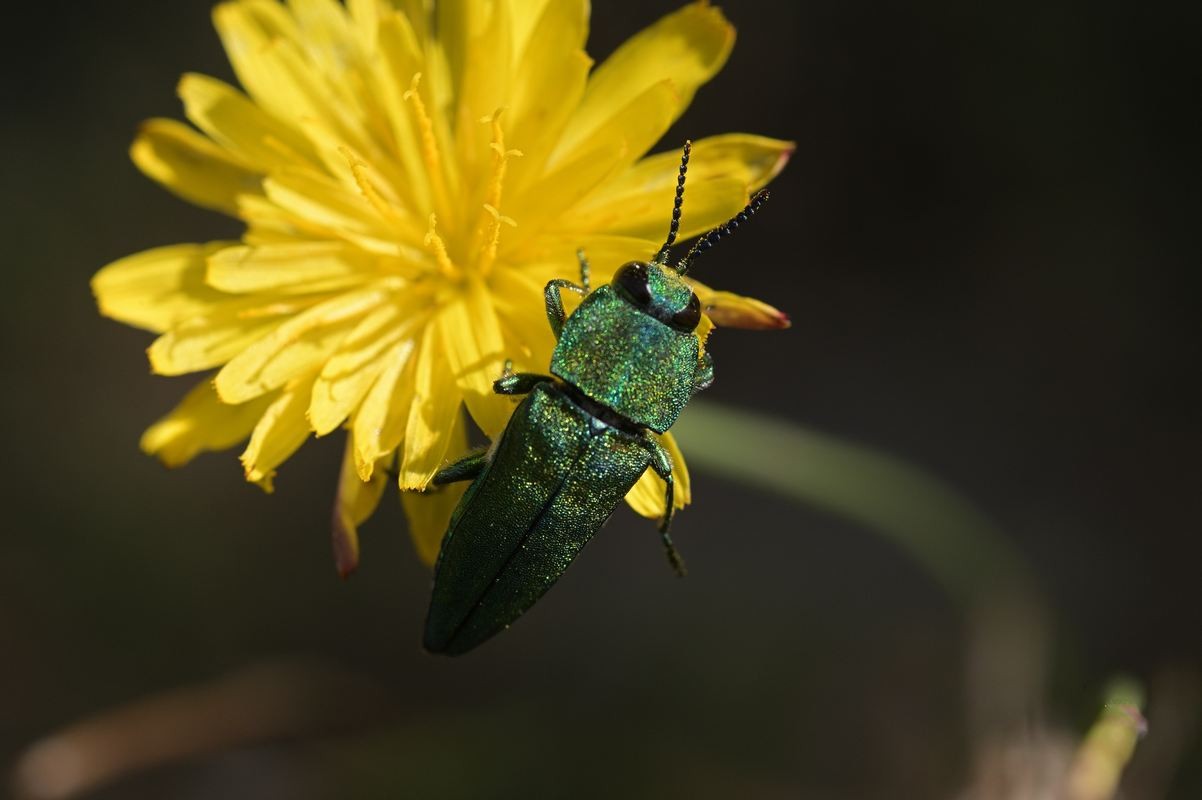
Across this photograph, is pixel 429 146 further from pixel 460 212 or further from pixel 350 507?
pixel 350 507

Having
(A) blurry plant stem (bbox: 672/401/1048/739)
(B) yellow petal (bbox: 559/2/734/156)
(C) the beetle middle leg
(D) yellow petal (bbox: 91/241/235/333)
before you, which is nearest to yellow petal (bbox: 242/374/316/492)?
(D) yellow petal (bbox: 91/241/235/333)

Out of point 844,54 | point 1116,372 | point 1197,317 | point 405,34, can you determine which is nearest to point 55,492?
point 405,34

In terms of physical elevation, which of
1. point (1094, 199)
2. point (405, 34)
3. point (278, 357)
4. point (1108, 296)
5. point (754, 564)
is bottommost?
point (754, 564)

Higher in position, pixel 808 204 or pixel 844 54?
pixel 844 54

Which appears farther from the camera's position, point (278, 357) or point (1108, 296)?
point (1108, 296)

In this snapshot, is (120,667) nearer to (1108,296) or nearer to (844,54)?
(844,54)

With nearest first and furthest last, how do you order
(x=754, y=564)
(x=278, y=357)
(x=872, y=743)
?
(x=278, y=357) → (x=872, y=743) → (x=754, y=564)
